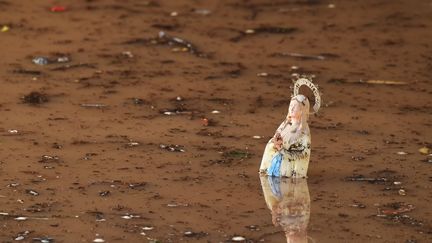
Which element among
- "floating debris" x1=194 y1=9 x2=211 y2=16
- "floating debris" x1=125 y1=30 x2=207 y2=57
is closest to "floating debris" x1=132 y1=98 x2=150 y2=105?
"floating debris" x1=125 y1=30 x2=207 y2=57

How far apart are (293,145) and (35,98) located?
2.84 meters

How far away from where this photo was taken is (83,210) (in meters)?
6.71

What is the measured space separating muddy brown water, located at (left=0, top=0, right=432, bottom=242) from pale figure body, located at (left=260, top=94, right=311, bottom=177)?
0.18 metres

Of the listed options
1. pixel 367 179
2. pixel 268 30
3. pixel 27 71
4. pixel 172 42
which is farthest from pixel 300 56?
pixel 367 179

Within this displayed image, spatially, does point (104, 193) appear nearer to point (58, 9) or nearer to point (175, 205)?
point (175, 205)

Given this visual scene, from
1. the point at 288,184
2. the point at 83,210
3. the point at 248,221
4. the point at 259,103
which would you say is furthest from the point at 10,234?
the point at 259,103

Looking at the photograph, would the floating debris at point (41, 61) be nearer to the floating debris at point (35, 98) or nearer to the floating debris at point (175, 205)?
the floating debris at point (35, 98)

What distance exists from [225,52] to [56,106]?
7.89ft

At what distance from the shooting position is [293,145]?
282 inches

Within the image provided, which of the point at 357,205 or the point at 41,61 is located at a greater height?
the point at 41,61

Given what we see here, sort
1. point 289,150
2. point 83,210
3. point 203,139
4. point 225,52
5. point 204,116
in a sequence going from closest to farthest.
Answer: point 83,210, point 289,150, point 203,139, point 204,116, point 225,52

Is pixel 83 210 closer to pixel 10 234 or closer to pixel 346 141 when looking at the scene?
pixel 10 234

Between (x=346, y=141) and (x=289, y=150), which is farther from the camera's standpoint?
(x=346, y=141)

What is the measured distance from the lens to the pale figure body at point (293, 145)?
7.14 meters
